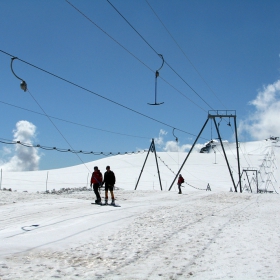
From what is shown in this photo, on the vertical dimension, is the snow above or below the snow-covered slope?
below

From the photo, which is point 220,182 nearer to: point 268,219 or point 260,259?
point 268,219

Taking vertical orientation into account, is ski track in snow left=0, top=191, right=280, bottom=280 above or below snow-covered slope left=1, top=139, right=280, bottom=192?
below

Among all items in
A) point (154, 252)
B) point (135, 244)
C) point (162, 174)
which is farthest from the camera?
point (162, 174)

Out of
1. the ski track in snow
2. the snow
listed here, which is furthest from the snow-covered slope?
the ski track in snow

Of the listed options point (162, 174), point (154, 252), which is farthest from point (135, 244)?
point (162, 174)

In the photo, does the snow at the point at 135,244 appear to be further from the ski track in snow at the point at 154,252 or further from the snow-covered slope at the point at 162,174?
the snow-covered slope at the point at 162,174

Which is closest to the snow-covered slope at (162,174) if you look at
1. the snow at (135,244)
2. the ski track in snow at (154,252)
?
the snow at (135,244)

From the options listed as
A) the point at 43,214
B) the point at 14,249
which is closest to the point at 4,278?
the point at 14,249

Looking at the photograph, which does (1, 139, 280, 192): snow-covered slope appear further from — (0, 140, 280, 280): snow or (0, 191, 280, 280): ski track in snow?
(0, 191, 280, 280): ski track in snow

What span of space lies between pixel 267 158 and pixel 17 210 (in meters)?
89.1

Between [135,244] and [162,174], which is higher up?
[162,174]

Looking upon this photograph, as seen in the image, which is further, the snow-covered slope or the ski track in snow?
the snow-covered slope

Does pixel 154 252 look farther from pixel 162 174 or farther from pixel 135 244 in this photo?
pixel 162 174

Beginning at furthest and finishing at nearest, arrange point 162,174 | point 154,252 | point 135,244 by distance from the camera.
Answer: point 162,174 → point 135,244 → point 154,252
